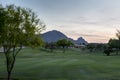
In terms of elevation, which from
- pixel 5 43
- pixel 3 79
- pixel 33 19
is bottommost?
pixel 3 79

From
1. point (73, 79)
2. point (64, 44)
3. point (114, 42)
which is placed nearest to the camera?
point (73, 79)

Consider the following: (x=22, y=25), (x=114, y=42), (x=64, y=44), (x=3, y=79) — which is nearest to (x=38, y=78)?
(x=3, y=79)

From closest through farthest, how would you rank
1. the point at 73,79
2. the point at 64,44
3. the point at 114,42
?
the point at 73,79 → the point at 114,42 → the point at 64,44

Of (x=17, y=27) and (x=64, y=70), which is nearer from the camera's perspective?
(x=17, y=27)

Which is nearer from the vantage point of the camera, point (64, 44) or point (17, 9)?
point (17, 9)

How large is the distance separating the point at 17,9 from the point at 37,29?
291 centimetres

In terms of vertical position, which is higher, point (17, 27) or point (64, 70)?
point (17, 27)

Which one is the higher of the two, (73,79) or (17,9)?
(17,9)

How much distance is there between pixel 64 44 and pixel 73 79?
432 ft

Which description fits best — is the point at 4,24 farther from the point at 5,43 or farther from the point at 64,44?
the point at 64,44

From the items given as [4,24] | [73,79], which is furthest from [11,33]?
[73,79]

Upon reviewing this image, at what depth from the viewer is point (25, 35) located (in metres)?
32.1

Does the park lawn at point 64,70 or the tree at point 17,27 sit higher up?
the tree at point 17,27

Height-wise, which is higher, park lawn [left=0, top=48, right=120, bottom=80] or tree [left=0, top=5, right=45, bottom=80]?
tree [left=0, top=5, right=45, bottom=80]
